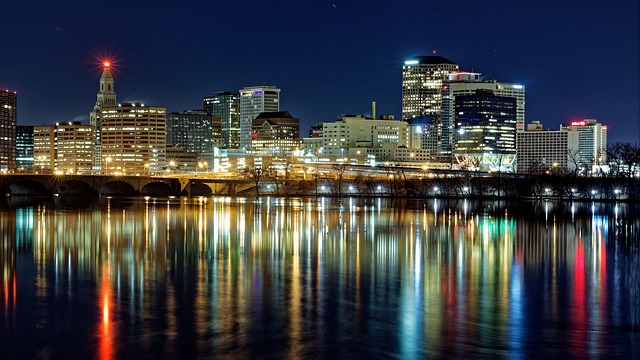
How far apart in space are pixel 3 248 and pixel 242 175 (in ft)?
476

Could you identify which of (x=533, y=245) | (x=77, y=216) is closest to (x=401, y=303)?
(x=533, y=245)

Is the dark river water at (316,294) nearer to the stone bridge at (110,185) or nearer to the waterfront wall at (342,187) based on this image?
the waterfront wall at (342,187)

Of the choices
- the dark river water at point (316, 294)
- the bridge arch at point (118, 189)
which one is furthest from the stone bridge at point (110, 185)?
the dark river water at point (316, 294)

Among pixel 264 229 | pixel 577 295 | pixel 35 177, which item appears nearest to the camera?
pixel 577 295

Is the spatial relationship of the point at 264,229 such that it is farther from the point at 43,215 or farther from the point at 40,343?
the point at 40,343

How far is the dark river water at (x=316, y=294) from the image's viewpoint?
23125 mm

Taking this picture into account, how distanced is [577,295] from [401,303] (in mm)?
7607

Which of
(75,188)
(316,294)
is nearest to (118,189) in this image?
(75,188)

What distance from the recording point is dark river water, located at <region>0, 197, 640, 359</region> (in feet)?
75.9

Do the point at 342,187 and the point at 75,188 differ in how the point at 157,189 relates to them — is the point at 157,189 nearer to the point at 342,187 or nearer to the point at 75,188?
the point at 75,188

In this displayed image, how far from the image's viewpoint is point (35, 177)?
137375mm

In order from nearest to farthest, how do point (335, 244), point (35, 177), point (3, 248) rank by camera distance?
point (3, 248), point (335, 244), point (35, 177)

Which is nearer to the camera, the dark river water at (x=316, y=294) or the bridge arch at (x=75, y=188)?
the dark river water at (x=316, y=294)

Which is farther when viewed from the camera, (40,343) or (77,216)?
(77,216)
